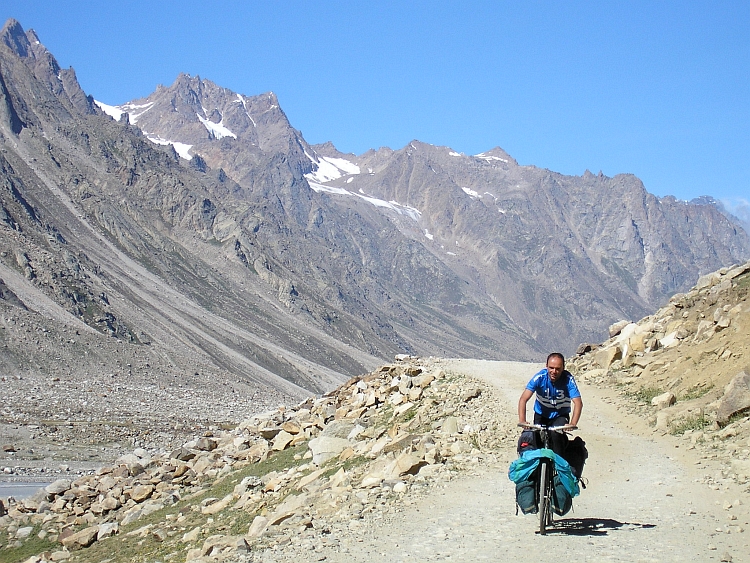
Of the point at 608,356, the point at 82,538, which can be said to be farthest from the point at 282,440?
the point at 608,356

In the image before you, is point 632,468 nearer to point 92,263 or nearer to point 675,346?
point 675,346

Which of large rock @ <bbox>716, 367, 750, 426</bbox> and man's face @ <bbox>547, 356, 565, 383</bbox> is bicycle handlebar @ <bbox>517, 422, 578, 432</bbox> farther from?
large rock @ <bbox>716, 367, 750, 426</bbox>

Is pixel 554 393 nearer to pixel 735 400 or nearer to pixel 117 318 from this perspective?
pixel 735 400

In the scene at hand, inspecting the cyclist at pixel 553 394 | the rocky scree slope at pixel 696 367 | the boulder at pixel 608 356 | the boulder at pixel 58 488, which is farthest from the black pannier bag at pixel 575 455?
the boulder at pixel 58 488

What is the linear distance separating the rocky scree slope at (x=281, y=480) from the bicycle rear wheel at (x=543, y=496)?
9.54 ft

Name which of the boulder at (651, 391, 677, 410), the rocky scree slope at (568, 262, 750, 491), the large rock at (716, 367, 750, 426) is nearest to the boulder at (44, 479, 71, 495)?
the rocky scree slope at (568, 262, 750, 491)

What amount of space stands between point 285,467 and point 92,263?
15132 cm

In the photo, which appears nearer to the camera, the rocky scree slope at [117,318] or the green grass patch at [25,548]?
the green grass patch at [25,548]

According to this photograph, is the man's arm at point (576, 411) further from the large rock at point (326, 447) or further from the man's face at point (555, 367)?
the large rock at point (326, 447)

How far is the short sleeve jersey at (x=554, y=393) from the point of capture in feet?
38.4

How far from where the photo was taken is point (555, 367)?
11555 mm

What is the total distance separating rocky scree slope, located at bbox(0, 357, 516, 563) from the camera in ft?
45.6

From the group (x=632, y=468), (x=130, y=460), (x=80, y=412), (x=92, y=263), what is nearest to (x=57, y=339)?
(x=80, y=412)

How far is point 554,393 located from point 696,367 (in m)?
10.6
